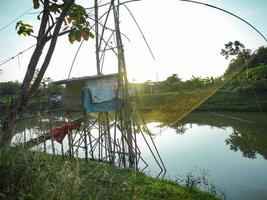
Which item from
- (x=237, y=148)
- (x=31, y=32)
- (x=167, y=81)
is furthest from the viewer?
(x=167, y=81)

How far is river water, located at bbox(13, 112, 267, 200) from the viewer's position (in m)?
6.41

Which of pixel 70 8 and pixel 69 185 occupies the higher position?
pixel 70 8

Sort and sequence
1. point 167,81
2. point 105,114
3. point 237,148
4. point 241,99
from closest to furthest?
1. point 105,114
2. point 237,148
3. point 241,99
4. point 167,81

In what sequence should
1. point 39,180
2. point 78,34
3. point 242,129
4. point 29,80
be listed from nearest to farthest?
1. point 39,180
2. point 78,34
3. point 29,80
4. point 242,129

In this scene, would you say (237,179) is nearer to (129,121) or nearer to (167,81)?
(129,121)

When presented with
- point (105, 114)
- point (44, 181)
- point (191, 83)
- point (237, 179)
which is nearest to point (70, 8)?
point (44, 181)

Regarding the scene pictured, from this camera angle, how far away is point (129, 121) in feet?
21.5

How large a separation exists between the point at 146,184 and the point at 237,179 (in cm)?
260

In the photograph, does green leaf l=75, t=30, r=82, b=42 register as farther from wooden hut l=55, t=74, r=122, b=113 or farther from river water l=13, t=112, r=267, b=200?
wooden hut l=55, t=74, r=122, b=113

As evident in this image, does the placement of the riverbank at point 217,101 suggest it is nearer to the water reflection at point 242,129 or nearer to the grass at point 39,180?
the water reflection at point 242,129

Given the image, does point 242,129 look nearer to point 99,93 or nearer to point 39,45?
point 99,93

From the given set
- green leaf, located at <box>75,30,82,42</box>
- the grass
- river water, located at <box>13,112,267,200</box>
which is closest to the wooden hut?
river water, located at <box>13,112,267,200</box>

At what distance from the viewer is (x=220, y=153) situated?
30.4 ft

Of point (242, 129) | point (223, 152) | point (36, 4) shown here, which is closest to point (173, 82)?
point (242, 129)
